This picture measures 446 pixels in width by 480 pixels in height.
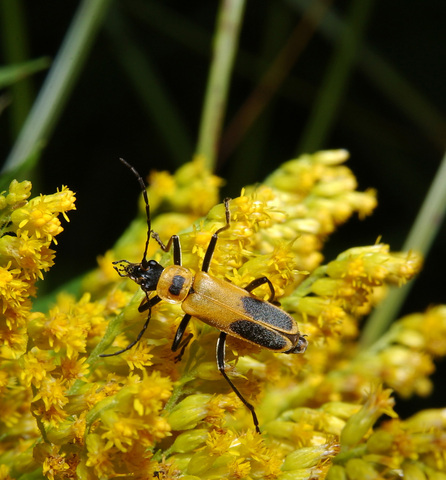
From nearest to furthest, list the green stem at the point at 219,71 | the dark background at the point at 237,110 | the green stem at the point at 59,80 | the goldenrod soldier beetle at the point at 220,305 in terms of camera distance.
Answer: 1. the goldenrod soldier beetle at the point at 220,305
2. the green stem at the point at 59,80
3. the green stem at the point at 219,71
4. the dark background at the point at 237,110

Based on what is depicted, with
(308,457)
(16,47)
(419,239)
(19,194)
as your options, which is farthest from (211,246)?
(16,47)

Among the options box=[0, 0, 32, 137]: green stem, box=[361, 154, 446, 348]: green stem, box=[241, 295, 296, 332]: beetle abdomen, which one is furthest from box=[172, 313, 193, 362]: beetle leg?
box=[0, 0, 32, 137]: green stem

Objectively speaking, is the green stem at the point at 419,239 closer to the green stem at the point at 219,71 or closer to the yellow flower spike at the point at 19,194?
the green stem at the point at 219,71

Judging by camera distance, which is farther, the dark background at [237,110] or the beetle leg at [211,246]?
the dark background at [237,110]

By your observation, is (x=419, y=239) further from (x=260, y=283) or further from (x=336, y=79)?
(x=260, y=283)

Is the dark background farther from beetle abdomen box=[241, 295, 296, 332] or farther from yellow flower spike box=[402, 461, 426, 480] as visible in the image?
yellow flower spike box=[402, 461, 426, 480]

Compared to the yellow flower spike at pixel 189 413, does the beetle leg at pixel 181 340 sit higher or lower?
higher

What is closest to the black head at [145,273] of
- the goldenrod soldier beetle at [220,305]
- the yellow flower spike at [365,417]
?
the goldenrod soldier beetle at [220,305]
